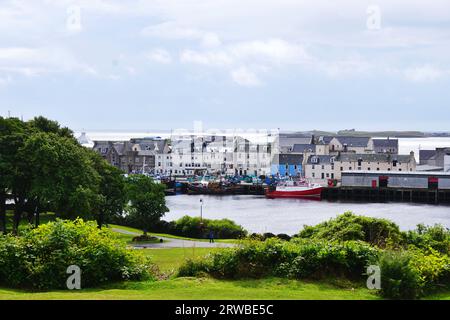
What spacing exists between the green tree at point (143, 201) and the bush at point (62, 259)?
29827mm

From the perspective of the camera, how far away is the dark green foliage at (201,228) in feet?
162

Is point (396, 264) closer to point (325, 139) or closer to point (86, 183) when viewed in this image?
point (86, 183)

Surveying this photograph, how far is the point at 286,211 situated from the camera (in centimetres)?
8462

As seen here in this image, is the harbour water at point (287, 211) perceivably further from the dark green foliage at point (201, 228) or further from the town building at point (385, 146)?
the town building at point (385, 146)

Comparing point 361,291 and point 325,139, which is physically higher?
point 325,139

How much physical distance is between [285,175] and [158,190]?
86.4m

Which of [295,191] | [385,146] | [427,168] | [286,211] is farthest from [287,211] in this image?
[385,146]

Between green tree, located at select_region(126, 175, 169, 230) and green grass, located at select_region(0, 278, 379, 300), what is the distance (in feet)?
104

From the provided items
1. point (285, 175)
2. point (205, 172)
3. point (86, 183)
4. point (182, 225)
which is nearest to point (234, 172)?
point (205, 172)

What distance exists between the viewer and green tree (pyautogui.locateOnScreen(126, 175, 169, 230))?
162 feet

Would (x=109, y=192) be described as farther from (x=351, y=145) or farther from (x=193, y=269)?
(x=351, y=145)
